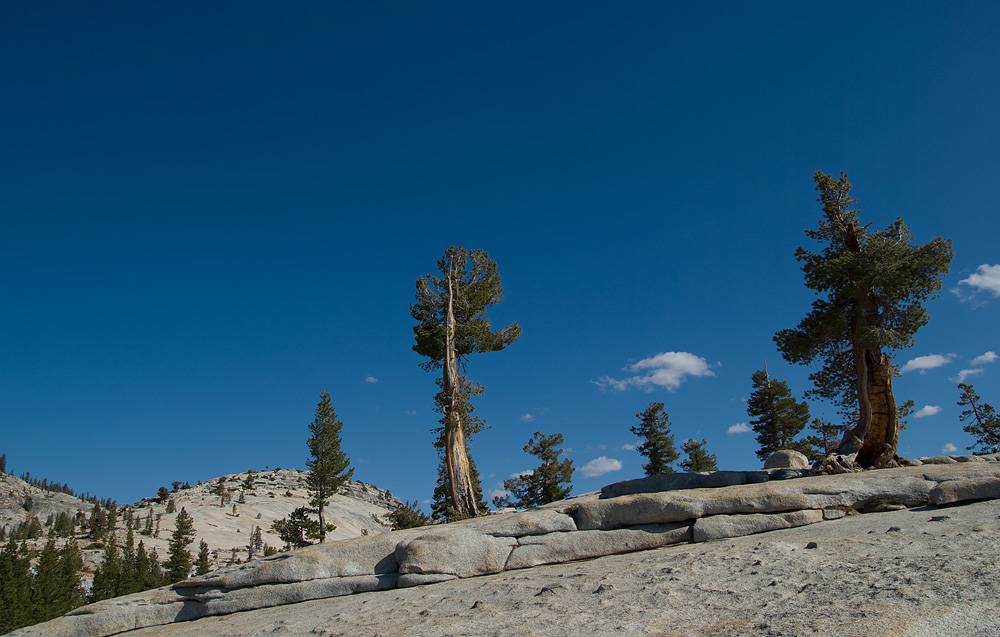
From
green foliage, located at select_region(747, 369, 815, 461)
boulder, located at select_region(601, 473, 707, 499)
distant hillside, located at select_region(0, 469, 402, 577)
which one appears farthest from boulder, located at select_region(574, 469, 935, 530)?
distant hillside, located at select_region(0, 469, 402, 577)

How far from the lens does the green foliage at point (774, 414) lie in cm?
4162

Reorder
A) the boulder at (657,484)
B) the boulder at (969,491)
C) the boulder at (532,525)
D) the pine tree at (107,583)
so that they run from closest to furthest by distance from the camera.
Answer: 1. the boulder at (969,491)
2. the boulder at (532,525)
3. the boulder at (657,484)
4. the pine tree at (107,583)

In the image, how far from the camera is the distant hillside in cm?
9206

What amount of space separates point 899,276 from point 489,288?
57.7 feet

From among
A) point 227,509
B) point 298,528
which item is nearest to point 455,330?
point 298,528

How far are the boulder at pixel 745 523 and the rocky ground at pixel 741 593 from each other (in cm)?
40

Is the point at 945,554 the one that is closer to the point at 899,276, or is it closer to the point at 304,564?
the point at 304,564

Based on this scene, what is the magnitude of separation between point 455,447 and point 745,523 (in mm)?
14368

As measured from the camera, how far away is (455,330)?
26.8m

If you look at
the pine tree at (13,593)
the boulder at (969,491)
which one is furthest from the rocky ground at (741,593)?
the pine tree at (13,593)

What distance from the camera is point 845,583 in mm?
7344

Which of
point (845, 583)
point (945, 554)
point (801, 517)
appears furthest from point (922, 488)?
point (845, 583)

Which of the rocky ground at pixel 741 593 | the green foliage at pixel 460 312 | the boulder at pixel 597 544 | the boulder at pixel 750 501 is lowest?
the rocky ground at pixel 741 593

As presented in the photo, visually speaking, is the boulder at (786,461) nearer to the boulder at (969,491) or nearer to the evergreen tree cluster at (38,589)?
the boulder at (969,491)
